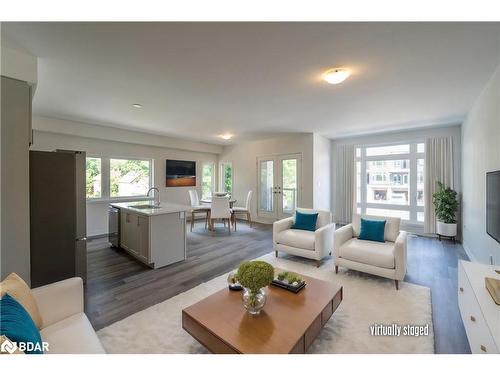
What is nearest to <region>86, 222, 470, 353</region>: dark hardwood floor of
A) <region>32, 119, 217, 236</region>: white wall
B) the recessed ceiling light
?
<region>32, 119, 217, 236</region>: white wall

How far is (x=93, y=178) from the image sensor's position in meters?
5.13

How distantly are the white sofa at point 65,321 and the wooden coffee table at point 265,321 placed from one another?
0.59 metres

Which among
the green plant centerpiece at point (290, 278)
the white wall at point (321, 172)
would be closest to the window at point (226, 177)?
the white wall at point (321, 172)

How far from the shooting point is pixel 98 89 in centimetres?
301

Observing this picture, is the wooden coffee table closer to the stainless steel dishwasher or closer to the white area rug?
the white area rug

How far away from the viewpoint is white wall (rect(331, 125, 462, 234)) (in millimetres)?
4738

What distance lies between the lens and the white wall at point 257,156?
5723mm

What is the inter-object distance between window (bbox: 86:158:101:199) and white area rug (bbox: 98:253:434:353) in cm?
399

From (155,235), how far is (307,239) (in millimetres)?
2223

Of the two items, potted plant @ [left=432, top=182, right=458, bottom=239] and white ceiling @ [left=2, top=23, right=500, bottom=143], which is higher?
white ceiling @ [left=2, top=23, right=500, bottom=143]

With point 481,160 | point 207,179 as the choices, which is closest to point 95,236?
point 207,179
